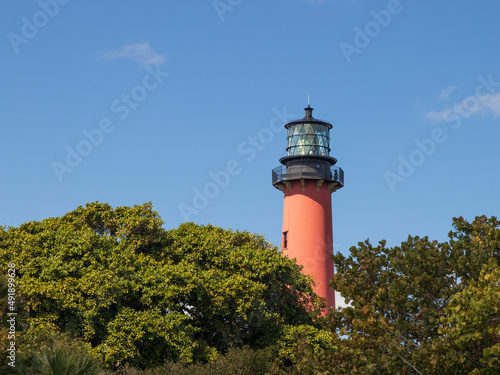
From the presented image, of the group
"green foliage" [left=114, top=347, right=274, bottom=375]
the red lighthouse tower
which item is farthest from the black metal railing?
"green foliage" [left=114, top=347, right=274, bottom=375]

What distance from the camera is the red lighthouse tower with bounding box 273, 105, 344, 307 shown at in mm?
42000

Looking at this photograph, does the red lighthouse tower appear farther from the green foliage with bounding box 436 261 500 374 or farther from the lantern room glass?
the green foliage with bounding box 436 261 500 374

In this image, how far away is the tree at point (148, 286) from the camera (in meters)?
27.0

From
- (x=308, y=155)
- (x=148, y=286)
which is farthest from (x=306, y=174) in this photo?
(x=148, y=286)

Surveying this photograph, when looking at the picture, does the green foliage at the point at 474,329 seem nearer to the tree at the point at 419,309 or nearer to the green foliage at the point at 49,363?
the tree at the point at 419,309

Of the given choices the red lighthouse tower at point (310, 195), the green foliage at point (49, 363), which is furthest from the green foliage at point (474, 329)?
the red lighthouse tower at point (310, 195)

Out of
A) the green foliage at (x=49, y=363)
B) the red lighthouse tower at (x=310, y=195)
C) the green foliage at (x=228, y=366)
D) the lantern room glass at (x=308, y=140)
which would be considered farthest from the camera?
the lantern room glass at (x=308, y=140)

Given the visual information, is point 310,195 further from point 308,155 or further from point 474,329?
point 474,329

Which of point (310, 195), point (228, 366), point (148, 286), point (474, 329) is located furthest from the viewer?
point (310, 195)

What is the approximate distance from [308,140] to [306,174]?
2.46 metres

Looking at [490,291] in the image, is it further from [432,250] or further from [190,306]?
[190,306]

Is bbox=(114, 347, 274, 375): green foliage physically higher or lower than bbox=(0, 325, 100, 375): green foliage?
higher

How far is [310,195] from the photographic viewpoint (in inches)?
1702

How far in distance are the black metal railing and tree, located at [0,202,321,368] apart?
25.2 feet
